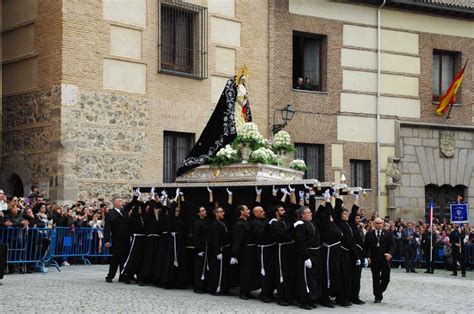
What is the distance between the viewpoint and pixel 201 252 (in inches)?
704

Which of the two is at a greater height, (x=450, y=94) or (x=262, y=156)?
(x=450, y=94)

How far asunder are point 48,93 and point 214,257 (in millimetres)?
9556

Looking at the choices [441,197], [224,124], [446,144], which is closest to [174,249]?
[224,124]

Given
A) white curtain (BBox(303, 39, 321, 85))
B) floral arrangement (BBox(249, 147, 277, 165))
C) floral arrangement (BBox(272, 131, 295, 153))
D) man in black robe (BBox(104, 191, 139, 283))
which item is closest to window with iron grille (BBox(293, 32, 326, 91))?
white curtain (BBox(303, 39, 321, 85))

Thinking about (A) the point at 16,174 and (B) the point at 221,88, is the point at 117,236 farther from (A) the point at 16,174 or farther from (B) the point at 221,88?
(B) the point at 221,88

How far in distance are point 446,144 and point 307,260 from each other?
60.1 ft

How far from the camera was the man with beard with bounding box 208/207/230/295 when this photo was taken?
1753 cm

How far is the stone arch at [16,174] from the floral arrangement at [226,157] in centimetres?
874

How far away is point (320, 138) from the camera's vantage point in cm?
3070

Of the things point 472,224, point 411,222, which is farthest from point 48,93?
point 472,224

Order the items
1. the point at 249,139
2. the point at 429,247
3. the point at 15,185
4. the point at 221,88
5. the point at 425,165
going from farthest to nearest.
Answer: the point at 425,165
the point at 221,88
the point at 429,247
the point at 15,185
the point at 249,139

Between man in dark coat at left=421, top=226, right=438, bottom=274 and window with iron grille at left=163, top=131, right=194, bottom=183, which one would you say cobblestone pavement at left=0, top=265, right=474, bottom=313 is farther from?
window with iron grille at left=163, top=131, right=194, bottom=183

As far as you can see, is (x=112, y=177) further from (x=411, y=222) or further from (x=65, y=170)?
(x=411, y=222)

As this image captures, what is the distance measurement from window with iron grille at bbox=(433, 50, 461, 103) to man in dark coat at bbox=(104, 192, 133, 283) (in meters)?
17.5
